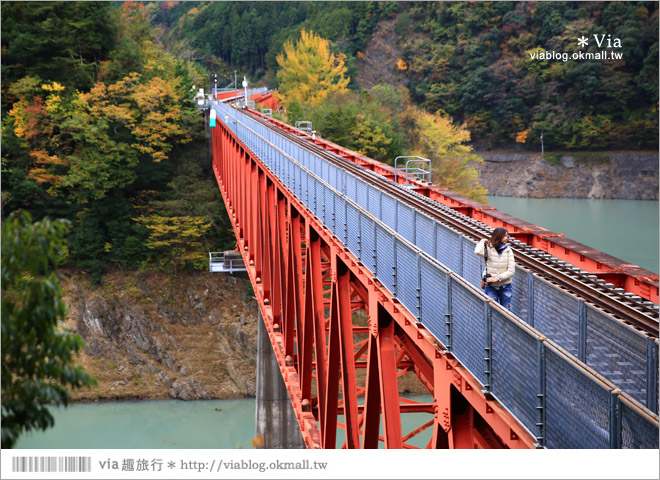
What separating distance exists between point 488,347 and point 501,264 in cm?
219

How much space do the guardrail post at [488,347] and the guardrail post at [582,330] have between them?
0.75 metres

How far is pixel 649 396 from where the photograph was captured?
5332 millimetres

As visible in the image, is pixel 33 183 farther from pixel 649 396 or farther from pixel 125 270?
pixel 649 396

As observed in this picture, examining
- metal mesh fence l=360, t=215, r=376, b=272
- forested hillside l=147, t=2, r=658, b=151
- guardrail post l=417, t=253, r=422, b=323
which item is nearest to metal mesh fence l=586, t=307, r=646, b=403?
guardrail post l=417, t=253, r=422, b=323

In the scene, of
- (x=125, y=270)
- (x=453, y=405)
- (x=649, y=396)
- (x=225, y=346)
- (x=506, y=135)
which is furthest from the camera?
(x=506, y=135)

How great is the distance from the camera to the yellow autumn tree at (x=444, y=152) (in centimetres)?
5638

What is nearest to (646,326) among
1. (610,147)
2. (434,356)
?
(434,356)

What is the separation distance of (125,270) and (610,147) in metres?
57.7

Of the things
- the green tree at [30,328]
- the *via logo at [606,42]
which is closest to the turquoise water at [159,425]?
the green tree at [30,328]

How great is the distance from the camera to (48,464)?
6.76 metres

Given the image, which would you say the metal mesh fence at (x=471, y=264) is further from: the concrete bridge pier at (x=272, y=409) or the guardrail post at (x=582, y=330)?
the concrete bridge pier at (x=272, y=409)

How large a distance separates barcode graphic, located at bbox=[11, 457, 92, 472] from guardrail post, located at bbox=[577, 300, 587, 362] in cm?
451

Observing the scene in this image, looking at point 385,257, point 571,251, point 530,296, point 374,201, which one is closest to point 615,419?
point 530,296

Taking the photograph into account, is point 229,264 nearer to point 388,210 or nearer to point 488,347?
point 388,210
